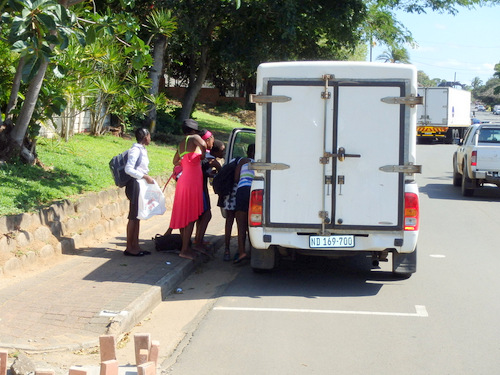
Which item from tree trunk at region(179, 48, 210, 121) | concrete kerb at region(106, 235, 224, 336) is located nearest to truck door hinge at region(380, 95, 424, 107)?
concrete kerb at region(106, 235, 224, 336)

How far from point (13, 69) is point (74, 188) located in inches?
97.8

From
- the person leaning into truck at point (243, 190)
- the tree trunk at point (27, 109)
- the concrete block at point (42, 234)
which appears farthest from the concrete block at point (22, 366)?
the tree trunk at point (27, 109)

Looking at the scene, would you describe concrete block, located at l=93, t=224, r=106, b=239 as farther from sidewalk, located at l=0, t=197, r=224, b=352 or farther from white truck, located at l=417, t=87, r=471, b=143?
white truck, located at l=417, t=87, r=471, b=143

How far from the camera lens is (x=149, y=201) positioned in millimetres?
8992

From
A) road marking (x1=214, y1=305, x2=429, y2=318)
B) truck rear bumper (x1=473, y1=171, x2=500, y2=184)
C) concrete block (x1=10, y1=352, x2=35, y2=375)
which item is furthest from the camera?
truck rear bumper (x1=473, y1=171, x2=500, y2=184)

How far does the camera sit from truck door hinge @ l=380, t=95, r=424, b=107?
7500 mm

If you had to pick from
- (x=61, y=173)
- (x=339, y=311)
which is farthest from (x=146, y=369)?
(x=61, y=173)

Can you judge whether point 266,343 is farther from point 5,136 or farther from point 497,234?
point 497,234

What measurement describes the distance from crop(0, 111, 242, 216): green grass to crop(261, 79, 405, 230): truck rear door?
334cm

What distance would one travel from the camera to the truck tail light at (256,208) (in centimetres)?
782

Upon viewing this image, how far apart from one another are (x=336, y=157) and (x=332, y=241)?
939mm

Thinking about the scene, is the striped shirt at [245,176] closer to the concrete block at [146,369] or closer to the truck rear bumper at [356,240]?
the truck rear bumper at [356,240]

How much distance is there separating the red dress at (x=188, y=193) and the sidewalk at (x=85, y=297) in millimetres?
547

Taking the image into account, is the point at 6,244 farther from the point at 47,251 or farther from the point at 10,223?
the point at 47,251
